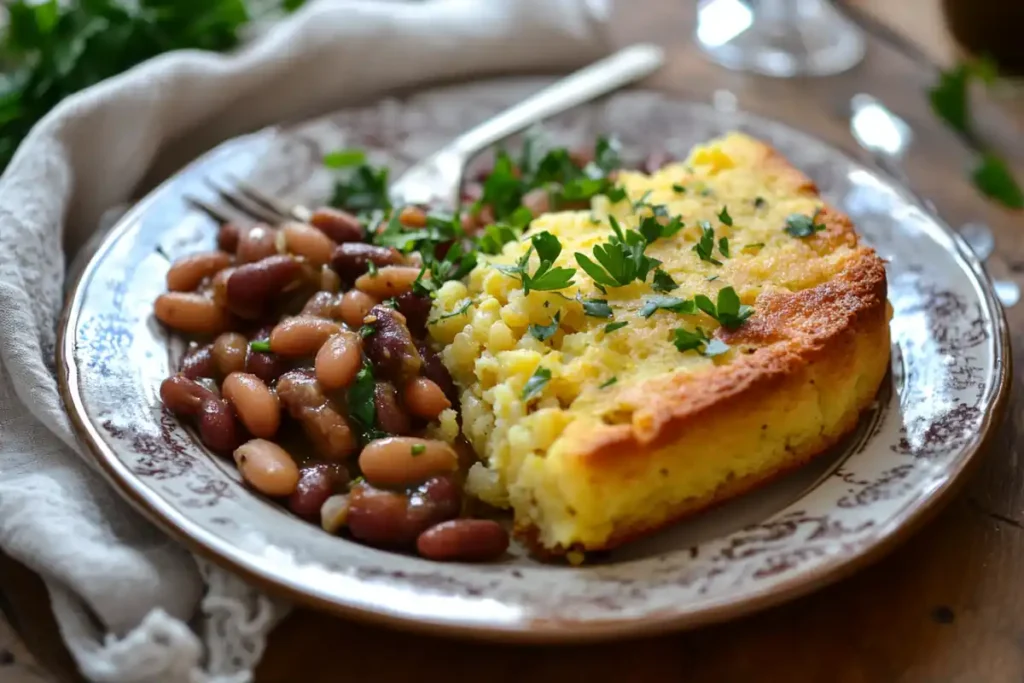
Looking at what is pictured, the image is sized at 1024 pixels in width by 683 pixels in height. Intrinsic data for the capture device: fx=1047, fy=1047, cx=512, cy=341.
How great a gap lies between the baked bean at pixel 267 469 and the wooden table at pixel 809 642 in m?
0.31

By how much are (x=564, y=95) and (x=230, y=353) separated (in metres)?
1.84

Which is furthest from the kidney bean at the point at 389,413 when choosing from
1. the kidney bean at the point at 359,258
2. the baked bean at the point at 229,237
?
the baked bean at the point at 229,237

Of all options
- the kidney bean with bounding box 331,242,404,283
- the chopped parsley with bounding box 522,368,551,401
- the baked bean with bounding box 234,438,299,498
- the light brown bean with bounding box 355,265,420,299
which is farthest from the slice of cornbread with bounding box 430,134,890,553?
the baked bean with bounding box 234,438,299,498

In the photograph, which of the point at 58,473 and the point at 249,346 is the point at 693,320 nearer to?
the point at 249,346

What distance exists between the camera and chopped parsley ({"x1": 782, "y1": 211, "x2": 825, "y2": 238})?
301 centimetres

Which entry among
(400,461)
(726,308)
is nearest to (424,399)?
(400,461)

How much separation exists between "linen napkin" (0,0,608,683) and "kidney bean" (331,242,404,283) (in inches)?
32.8

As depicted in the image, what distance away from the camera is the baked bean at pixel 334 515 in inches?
96.1

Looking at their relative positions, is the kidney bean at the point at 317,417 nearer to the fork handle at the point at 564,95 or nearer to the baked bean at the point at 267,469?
the baked bean at the point at 267,469

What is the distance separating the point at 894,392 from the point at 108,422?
204 cm

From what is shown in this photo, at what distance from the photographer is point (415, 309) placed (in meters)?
2.91

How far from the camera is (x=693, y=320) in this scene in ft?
8.78

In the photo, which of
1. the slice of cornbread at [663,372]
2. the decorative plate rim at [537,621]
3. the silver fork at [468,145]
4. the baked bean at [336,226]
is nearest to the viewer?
the decorative plate rim at [537,621]

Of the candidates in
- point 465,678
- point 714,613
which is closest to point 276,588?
point 465,678
